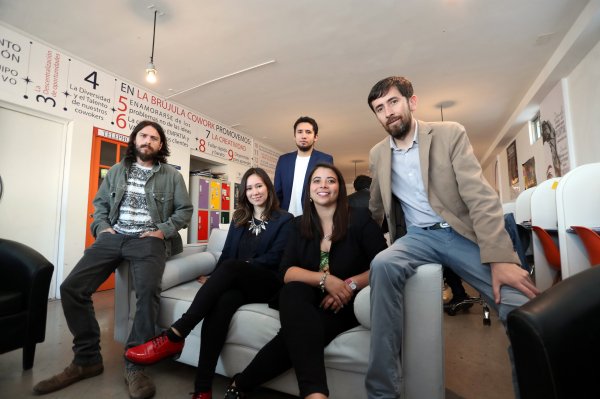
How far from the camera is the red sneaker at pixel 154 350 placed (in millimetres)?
1404

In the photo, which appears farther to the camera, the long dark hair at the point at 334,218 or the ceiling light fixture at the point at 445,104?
the ceiling light fixture at the point at 445,104

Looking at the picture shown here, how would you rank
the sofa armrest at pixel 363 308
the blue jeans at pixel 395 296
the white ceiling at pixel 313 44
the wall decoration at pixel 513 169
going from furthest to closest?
1. the wall decoration at pixel 513 169
2. the white ceiling at pixel 313 44
3. the sofa armrest at pixel 363 308
4. the blue jeans at pixel 395 296

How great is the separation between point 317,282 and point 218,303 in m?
0.50

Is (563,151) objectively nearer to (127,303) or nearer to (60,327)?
(127,303)

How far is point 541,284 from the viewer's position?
2736 mm

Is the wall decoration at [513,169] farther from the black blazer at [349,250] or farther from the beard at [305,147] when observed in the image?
the black blazer at [349,250]

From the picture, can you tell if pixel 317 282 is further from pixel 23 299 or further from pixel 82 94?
pixel 82 94

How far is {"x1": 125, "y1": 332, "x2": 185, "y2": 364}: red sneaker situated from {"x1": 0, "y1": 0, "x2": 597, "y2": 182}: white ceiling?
9.66ft

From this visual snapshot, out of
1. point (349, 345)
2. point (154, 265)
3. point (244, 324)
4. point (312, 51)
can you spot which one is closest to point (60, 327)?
point (154, 265)

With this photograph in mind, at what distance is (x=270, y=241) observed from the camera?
188 cm

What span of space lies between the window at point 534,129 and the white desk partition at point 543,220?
9.72ft

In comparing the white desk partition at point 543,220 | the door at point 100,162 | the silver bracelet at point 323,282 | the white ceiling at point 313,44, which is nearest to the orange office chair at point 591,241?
the white desk partition at point 543,220

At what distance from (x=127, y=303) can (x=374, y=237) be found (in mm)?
1551

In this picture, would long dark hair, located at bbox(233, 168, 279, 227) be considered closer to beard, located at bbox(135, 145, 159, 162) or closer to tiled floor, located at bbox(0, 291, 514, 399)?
beard, located at bbox(135, 145, 159, 162)
